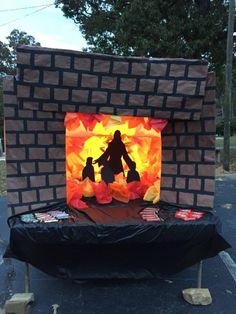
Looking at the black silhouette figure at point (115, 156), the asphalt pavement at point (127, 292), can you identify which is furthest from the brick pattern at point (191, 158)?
the asphalt pavement at point (127, 292)

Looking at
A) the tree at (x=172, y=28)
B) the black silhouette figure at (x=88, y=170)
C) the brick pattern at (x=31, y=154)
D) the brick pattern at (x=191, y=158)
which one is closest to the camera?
the brick pattern at (x=31, y=154)

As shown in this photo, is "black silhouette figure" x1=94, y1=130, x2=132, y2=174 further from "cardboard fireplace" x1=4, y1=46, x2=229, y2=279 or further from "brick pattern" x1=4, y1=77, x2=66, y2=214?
"brick pattern" x1=4, y1=77, x2=66, y2=214

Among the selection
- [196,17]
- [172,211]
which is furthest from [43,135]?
[196,17]

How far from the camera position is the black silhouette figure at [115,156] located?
12.5ft

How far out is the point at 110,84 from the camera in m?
3.32

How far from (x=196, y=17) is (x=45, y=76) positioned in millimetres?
9607

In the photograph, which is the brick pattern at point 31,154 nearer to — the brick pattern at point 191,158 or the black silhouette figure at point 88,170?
the black silhouette figure at point 88,170

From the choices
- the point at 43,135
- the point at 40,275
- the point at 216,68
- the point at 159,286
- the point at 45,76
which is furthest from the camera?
the point at 216,68

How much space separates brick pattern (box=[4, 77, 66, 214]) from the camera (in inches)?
133

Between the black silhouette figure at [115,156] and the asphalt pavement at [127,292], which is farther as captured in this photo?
the black silhouette figure at [115,156]

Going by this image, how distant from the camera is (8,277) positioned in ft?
13.1

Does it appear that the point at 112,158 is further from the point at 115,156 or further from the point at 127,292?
the point at 127,292

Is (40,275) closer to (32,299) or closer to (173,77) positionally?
(32,299)

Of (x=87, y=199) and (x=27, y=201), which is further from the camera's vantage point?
(x=87, y=199)
